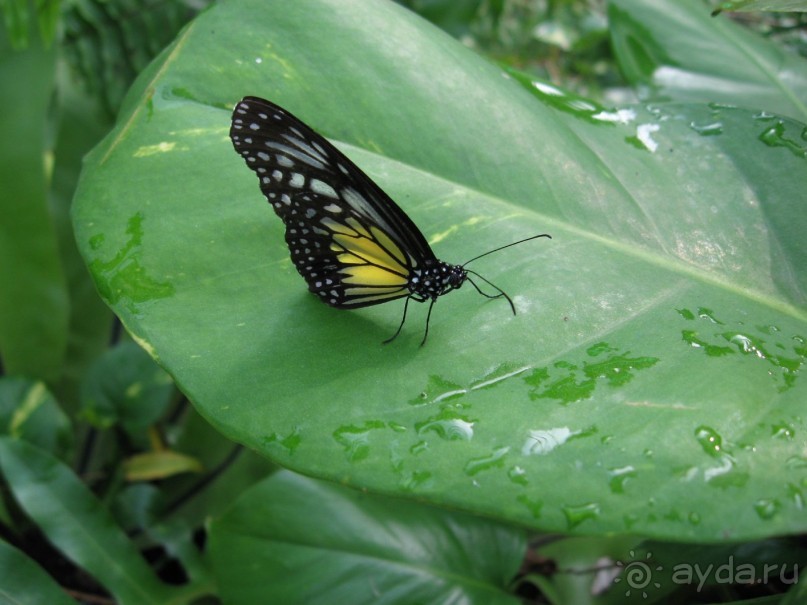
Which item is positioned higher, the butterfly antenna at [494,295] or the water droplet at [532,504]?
the butterfly antenna at [494,295]

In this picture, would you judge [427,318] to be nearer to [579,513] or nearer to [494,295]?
[494,295]

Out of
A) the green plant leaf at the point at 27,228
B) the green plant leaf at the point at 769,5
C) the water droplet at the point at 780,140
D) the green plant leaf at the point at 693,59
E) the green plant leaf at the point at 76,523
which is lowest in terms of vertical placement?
the green plant leaf at the point at 76,523

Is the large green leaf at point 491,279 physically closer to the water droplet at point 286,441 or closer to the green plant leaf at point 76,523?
the water droplet at point 286,441

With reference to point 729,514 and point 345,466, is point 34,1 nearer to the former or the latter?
point 345,466

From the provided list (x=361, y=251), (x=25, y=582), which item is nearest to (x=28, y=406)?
(x=25, y=582)

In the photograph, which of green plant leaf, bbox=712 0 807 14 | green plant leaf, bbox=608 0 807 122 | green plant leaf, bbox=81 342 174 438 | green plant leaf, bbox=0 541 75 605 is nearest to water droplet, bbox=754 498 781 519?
green plant leaf, bbox=712 0 807 14

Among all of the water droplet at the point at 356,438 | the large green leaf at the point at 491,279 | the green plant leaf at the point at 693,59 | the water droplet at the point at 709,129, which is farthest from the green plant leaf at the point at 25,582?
the green plant leaf at the point at 693,59

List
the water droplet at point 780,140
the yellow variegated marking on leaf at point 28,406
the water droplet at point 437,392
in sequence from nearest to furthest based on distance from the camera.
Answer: the water droplet at point 437,392
the water droplet at point 780,140
the yellow variegated marking on leaf at point 28,406
